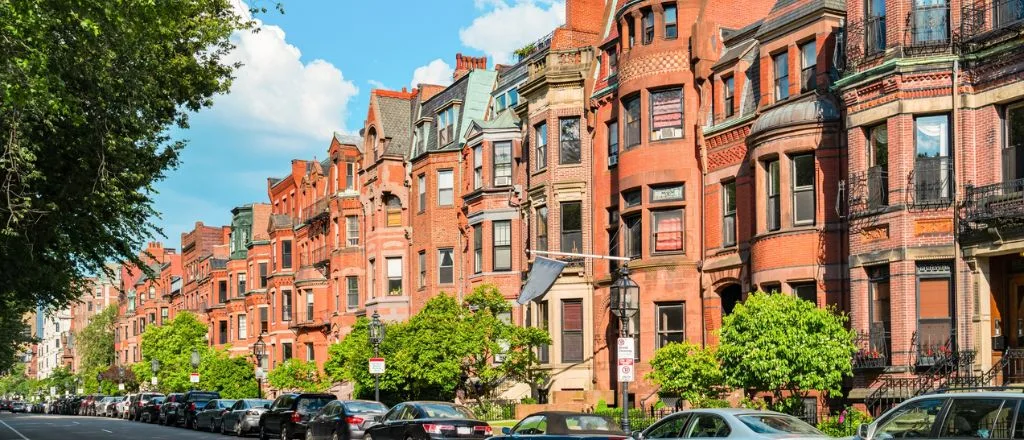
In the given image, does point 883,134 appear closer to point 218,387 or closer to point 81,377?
point 218,387

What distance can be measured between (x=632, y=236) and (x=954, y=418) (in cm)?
2392

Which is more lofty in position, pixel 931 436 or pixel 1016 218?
pixel 1016 218

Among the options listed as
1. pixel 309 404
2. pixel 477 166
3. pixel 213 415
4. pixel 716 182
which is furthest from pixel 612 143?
pixel 213 415

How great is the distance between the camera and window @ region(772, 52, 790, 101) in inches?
1297

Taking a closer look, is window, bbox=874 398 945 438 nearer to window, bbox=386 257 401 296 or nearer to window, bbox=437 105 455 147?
window, bbox=437 105 455 147

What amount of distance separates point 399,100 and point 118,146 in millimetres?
35070

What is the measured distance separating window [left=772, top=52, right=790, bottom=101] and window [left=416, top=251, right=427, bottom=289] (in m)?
23.5

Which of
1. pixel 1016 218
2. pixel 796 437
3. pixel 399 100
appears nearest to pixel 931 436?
pixel 796 437

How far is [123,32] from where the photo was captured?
2256 centimetres

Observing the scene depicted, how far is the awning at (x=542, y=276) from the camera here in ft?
126

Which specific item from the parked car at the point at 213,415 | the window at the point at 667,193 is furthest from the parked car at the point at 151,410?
the window at the point at 667,193

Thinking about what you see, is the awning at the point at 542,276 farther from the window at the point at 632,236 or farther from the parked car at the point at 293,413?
the parked car at the point at 293,413

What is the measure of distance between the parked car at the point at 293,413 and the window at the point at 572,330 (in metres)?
9.30

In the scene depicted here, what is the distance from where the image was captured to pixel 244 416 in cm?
4259
